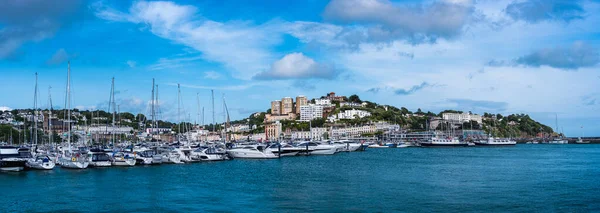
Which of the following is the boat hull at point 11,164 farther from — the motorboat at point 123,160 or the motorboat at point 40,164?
the motorboat at point 123,160

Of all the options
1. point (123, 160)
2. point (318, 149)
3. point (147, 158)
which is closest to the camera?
point (123, 160)

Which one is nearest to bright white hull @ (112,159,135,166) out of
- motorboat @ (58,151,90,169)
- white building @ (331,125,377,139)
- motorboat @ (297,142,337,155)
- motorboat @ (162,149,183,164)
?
motorboat @ (58,151,90,169)

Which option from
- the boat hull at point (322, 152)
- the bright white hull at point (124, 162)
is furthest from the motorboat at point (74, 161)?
the boat hull at point (322, 152)

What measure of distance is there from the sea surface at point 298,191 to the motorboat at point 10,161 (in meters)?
1.73

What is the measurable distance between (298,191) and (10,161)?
28.2 m

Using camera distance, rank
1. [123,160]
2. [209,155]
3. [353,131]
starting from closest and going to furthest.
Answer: [123,160] < [209,155] < [353,131]

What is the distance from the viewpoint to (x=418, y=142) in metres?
145

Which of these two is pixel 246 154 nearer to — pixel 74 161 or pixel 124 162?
pixel 124 162

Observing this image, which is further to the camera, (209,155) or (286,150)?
(286,150)

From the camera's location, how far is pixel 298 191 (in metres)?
34.2

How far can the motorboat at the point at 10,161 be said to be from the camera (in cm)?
4594

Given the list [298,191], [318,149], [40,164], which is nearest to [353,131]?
[318,149]

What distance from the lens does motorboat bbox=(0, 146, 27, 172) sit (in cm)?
4594

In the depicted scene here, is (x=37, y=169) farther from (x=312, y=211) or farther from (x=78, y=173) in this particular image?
(x=312, y=211)
